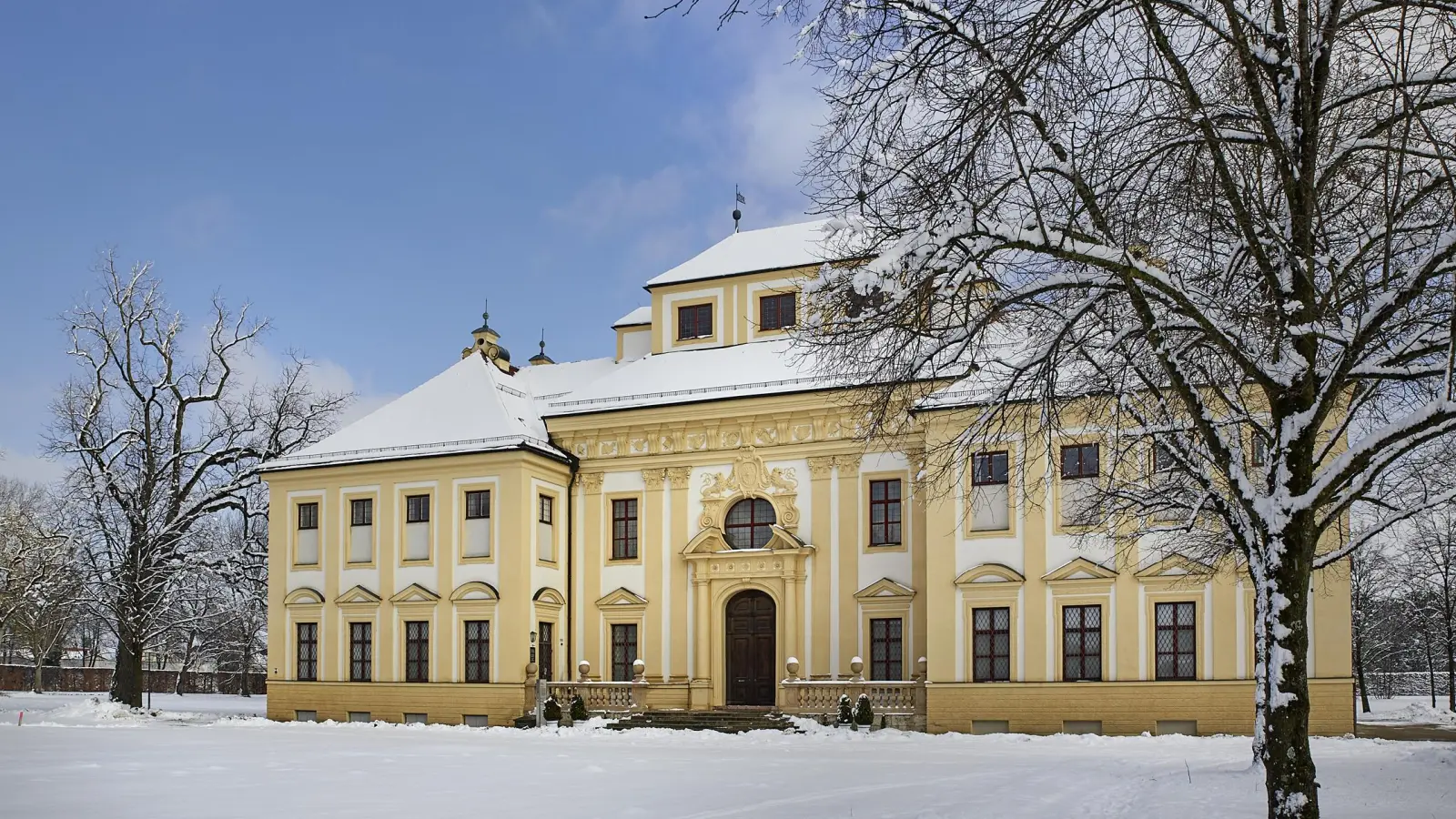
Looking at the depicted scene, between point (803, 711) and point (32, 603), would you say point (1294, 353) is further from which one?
point (32, 603)

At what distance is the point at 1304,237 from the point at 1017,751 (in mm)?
14575

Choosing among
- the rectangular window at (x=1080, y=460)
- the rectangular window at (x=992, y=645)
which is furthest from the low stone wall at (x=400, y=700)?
the rectangular window at (x=1080, y=460)

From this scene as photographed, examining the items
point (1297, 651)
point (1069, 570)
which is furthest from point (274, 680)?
point (1297, 651)

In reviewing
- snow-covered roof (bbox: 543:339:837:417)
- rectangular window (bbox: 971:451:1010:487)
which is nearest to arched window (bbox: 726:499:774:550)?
snow-covered roof (bbox: 543:339:837:417)

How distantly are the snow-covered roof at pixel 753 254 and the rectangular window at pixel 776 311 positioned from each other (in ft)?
2.56

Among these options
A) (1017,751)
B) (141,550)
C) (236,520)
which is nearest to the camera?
(1017,751)

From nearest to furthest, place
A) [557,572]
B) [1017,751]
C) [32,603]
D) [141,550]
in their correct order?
1. [1017,751]
2. [557,572]
3. [141,550]
4. [32,603]

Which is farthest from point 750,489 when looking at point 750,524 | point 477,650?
point 477,650

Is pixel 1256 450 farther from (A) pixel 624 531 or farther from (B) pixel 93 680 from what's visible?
(B) pixel 93 680

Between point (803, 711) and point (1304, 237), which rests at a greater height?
point (1304, 237)

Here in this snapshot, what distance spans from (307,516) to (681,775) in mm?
20128

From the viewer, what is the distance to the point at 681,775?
58.5ft

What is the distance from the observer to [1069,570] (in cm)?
2783

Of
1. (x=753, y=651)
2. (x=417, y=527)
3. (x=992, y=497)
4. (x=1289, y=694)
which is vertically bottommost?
(x=753, y=651)
